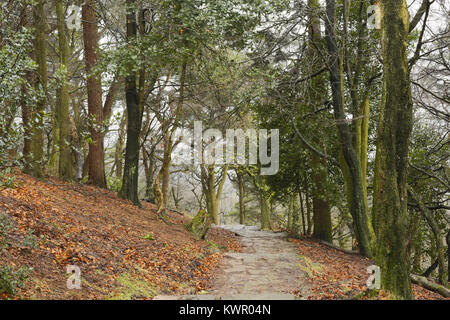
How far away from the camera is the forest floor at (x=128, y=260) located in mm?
5047

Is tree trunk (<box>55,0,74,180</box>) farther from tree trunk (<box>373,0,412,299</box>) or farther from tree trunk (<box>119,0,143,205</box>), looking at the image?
tree trunk (<box>373,0,412,299</box>)

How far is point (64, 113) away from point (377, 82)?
991 cm

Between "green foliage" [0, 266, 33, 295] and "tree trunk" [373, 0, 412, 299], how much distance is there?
4.35 meters

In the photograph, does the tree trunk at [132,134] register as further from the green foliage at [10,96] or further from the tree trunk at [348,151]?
the green foliage at [10,96]

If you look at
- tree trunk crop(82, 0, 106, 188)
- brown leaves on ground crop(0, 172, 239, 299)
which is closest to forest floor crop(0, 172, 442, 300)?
brown leaves on ground crop(0, 172, 239, 299)

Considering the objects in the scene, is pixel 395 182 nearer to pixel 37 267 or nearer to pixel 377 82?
pixel 37 267

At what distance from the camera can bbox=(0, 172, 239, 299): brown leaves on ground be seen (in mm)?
→ 4949

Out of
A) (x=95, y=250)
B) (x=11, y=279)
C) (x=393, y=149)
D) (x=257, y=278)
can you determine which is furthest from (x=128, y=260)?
(x=393, y=149)

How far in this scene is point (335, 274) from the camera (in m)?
8.00

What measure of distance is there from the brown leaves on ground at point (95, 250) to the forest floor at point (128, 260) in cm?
2

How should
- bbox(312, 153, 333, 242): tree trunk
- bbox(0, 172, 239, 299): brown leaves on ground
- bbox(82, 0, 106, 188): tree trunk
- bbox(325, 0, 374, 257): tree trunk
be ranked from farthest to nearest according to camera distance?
bbox(82, 0, 106, 188): tree trunk < bbox(312, 153, 333, 242): tree trunk < bbox(325, 0, 374, 257): tree trunk < bbox(0, 172, 239, 299): brown leaves on ground

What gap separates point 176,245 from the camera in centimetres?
898

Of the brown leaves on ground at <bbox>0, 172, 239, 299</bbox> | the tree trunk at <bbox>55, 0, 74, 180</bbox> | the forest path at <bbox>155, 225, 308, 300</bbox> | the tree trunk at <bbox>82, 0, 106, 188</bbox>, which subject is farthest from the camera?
the tree trunk at <bbox>82, 0, 106, 188</bbox>

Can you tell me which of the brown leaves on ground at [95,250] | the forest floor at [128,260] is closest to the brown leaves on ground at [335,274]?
the forest floor at [128,260]
